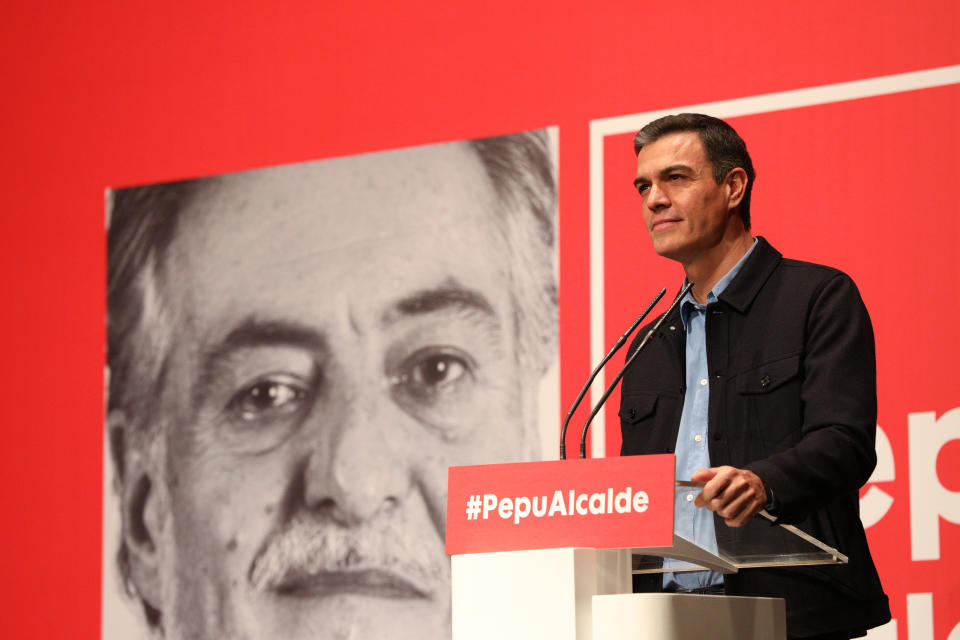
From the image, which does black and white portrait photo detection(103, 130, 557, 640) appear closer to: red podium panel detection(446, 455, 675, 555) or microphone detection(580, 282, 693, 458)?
microphone detection(580, 282, 693, 458)

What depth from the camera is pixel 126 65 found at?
4402mm

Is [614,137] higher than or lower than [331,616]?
higher

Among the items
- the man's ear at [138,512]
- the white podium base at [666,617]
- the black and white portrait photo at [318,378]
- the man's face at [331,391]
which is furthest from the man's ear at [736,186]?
the man's ear at [138,512]

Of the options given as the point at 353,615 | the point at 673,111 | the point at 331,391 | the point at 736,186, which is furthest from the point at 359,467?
the point at 736,186

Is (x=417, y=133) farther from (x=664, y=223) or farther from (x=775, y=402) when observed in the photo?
(x=775, y=402)

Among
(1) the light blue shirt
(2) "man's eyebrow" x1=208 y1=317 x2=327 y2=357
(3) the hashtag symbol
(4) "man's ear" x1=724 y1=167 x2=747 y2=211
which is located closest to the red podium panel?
(3) the hashtag symbol

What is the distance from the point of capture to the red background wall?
121 inches

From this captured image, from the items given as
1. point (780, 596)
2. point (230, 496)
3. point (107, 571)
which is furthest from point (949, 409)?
point (107, 571)

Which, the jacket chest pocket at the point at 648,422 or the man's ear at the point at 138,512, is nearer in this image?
the jacket chest pocket at the point at 648,422

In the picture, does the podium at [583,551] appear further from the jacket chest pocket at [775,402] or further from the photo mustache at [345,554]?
the photo mustache at [345,554]

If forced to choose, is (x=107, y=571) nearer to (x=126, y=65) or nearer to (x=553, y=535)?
(x=126, y=65)

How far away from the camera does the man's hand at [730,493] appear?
1.75 meters

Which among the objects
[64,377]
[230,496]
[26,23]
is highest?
Result: [26,23]

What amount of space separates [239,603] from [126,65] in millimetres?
1806
